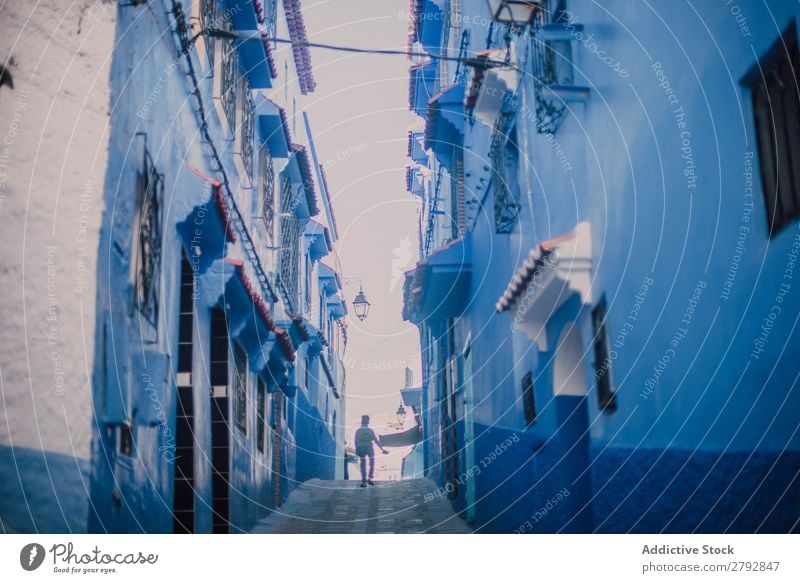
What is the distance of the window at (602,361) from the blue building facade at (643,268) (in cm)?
2

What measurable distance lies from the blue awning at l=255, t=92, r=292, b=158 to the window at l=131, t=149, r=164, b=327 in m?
5.54

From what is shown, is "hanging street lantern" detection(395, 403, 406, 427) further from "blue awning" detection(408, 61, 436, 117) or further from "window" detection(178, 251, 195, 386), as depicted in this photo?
"window" detection(178, 251, 195, 386)

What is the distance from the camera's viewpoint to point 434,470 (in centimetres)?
1661

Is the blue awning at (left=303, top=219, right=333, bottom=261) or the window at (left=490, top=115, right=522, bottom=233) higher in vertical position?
the blue awning at (left=303, top=219, right=333, bottom=261)

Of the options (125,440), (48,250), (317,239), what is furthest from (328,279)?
(48,250)

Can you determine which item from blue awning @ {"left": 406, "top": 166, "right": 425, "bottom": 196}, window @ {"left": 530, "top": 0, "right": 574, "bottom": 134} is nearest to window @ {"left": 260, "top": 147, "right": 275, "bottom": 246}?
window @ {"left": 530, "top": 0, "right": 574, "bottom": 134}

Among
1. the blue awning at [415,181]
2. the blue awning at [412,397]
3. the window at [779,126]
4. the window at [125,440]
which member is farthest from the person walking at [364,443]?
the window at [779,126]

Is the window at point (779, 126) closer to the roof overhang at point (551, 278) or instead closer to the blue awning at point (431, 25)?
the roof overhang at point (551, 278)

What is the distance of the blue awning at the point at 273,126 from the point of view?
11.0 m

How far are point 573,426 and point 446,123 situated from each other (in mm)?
6271

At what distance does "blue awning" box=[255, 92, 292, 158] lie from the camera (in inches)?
432

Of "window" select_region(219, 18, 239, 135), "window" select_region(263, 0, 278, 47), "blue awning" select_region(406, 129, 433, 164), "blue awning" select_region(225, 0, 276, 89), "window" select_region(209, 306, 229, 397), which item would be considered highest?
"window" select_region(263, 0, 278, 47)

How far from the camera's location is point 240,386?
876 cm
